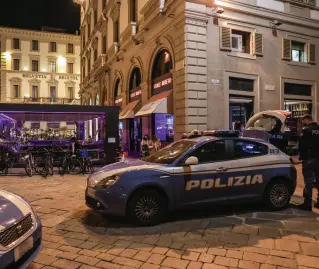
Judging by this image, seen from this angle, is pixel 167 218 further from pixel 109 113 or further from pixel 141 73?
pixel 141 73

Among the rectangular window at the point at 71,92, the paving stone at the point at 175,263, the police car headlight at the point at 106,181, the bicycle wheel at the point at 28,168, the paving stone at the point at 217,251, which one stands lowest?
the paving stone at the point at 175,263

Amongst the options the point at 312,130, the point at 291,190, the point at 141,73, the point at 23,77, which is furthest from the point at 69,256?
the point at 23,77

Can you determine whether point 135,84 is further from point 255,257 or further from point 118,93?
point 255,257

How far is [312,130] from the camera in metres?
6.55

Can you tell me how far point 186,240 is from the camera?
15.9 feet

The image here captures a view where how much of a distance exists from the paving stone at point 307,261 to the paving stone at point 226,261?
815 millimetres

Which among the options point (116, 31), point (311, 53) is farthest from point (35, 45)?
point (311, 53)

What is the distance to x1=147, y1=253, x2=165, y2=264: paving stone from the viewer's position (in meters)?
4.12

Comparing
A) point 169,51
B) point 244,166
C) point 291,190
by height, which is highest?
point 169,51

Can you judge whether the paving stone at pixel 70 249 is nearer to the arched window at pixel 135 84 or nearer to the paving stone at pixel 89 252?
the paving stone at pixel 89 252

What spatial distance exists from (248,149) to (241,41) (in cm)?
1015

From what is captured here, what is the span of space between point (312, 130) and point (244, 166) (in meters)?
1.70

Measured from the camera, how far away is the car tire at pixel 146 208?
5.41 meters

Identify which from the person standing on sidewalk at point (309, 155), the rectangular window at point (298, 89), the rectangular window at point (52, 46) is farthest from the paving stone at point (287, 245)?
the rectangular window at point (52, 46)
